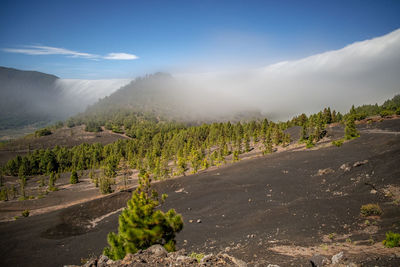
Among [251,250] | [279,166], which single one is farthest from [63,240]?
[279,166]

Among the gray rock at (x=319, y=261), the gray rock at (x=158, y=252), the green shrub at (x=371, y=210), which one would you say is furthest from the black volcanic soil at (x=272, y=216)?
the gray rock at (x=158, y=252)

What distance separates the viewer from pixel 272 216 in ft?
75.4

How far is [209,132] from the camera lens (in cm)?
12300

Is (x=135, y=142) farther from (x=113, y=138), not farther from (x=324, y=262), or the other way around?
(x=324, y=262)

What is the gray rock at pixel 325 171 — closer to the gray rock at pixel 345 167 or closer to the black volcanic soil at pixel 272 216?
the black volcanic soil at pixel 272 216

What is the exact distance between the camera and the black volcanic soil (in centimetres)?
1458

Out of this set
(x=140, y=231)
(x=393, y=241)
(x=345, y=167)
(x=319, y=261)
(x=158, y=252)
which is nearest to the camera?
(x=319, y=261)

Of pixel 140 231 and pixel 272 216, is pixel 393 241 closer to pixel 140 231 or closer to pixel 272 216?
pixel 272 216

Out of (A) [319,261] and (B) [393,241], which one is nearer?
(A) [319,261]

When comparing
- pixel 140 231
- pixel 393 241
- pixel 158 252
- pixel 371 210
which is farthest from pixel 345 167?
pixel 158 252

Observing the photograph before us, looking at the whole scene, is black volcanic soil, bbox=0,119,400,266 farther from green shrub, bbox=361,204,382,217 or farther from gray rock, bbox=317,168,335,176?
green shrub, bbox=361,204,382,217

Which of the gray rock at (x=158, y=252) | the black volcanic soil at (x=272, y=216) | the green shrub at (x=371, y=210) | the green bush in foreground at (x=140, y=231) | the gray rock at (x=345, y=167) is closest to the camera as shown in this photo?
the gray rock at (x=158, y=252)

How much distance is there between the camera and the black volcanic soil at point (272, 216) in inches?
574

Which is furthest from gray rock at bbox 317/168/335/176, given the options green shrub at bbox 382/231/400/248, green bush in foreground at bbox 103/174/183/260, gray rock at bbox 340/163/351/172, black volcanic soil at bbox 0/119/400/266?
green bush in foreground at bbox 103/174/183/260
